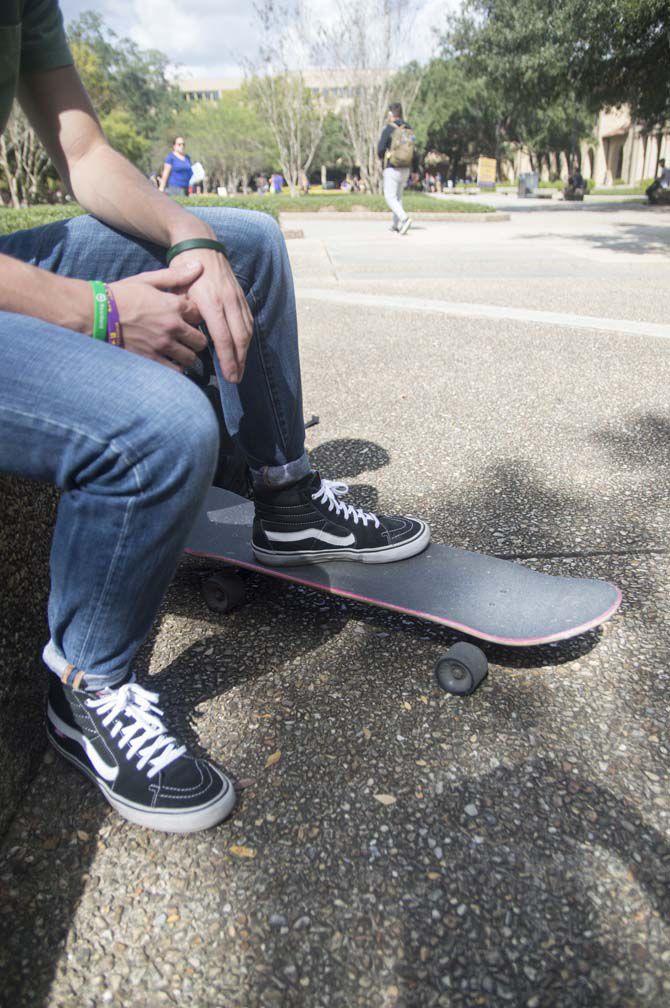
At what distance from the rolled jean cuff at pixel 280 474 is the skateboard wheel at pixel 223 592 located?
29cm

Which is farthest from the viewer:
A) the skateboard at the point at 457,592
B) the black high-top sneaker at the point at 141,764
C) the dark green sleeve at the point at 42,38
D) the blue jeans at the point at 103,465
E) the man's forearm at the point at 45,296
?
the skateboard at the point at 457,592

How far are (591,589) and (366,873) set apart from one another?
2.93ft

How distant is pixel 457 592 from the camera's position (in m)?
1.81

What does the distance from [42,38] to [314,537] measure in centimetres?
130

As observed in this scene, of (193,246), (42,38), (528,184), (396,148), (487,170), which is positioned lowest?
(528,184)

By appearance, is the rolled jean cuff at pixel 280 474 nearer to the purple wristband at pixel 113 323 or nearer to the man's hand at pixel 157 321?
the man's hand at pixel 157 321

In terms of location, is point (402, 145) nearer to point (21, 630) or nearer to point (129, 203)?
point (129, 203)

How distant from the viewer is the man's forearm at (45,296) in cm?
119

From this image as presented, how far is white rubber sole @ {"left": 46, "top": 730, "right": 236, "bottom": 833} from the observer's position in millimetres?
1288

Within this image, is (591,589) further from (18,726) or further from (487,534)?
(18,726)

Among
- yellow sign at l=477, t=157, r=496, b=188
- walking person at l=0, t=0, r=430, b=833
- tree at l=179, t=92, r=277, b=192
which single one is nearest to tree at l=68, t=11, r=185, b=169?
tree at l=179, t=92, r=277, b=192

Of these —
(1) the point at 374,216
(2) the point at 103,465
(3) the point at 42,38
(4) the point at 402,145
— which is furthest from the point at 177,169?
(2) the point at 103,465

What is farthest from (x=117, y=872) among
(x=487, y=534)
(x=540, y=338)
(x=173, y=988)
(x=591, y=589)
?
(x=540, y=338)

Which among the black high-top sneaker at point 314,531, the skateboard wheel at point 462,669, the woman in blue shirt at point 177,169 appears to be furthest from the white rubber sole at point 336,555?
the woman in blue shirt at point 177,169
